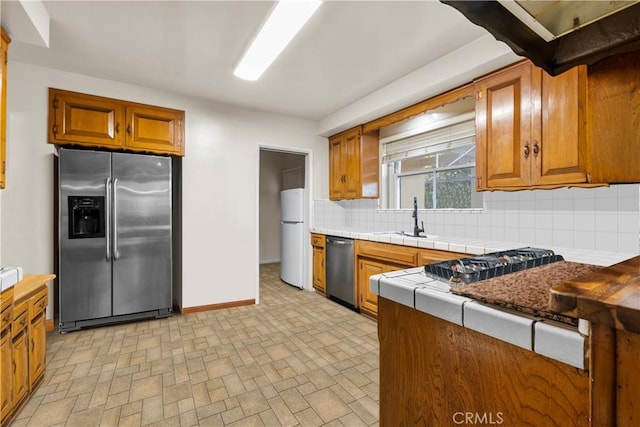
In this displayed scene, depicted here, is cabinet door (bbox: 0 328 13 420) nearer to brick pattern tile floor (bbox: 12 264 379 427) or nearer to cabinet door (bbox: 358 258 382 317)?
brick pattern tile floor (bbox: 12 264 379 427)

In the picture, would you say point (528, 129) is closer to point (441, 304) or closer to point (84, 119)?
point (441, 304)

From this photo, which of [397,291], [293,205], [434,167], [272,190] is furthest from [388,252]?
[272,190]

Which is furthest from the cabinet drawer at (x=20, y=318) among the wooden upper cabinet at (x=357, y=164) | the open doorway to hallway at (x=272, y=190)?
the open doorway to hallway at (x=272, y=190)

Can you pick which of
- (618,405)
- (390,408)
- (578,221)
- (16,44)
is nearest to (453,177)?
(578,221)

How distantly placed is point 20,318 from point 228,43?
2.27 metres

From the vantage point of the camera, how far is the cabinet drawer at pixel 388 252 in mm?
2686

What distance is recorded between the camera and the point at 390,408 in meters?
0.93

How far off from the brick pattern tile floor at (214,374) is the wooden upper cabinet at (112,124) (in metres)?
1.85

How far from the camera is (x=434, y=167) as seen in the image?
3389 mm

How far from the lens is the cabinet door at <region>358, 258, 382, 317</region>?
3045mm

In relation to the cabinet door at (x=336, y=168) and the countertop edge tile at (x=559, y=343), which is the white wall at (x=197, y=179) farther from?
the countertop edge tile at (x=559, y=343)

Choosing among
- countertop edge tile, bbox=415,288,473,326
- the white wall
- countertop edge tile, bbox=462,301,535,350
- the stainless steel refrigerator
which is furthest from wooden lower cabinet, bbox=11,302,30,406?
countertop edge tile, bbox=462,301,535,350

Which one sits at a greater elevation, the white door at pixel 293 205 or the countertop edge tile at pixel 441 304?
the white door at pixel 293 205

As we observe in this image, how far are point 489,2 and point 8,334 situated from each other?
8.09 feet
